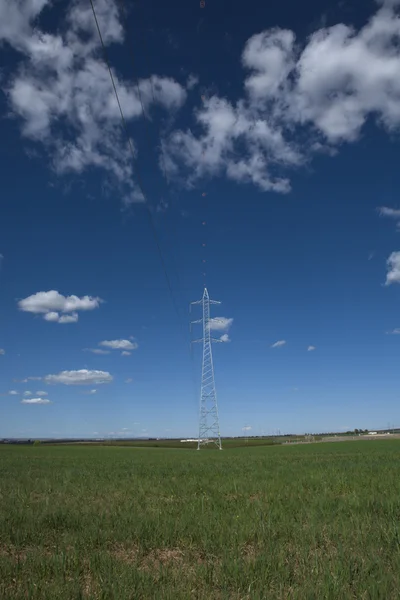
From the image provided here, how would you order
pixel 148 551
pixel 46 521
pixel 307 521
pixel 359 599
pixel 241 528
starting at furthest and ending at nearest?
pixel 46 521 → pixel 307 521 → pixel 241 528 → pixel 148 551 → pixel 359 599

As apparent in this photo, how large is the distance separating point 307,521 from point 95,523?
15.7 feet

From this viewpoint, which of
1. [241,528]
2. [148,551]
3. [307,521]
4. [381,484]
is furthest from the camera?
[381,484]

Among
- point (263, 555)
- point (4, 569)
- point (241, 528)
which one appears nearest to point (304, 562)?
point (263, 555)

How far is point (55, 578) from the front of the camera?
6.82 metres

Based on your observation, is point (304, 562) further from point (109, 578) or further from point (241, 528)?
point (109, 578)

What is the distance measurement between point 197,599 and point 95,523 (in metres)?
4.81

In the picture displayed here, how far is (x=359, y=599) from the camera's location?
5.98 meters

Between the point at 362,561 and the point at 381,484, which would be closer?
the point at 362,561

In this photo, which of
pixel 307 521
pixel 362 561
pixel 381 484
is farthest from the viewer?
pixel 381 484

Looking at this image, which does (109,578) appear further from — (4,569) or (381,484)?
(381,484)

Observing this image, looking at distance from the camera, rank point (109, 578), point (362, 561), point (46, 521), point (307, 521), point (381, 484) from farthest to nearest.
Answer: point (381, 484) → point (46, 521) → point (307, 521) → point (362, 561) → point (109, 578)

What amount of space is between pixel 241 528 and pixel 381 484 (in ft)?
26.1

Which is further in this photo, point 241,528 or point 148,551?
point 241,528

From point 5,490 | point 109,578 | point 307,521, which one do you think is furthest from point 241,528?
point 5,490
